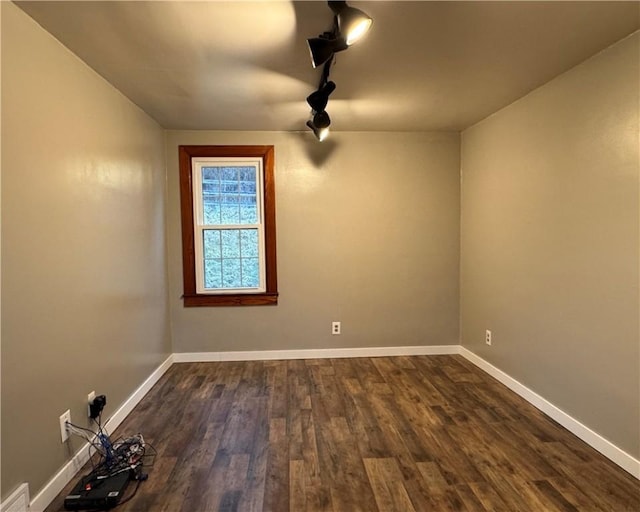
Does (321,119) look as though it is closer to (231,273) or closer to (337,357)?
(231,273)

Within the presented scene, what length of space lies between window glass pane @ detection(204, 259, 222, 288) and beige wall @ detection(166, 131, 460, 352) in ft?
0.82

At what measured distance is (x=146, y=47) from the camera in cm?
194

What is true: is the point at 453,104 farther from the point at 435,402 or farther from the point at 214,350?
the point at 214,350

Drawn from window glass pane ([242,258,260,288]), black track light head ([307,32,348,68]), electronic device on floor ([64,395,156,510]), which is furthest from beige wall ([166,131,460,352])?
black track light head ([307,32,348,68])

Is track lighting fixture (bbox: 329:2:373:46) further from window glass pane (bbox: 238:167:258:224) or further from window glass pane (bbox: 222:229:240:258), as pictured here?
window glass pane (bbox: 222:229:240:258)

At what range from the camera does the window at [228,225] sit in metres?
3.60

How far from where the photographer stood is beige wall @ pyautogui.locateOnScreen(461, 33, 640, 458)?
6.34 feet

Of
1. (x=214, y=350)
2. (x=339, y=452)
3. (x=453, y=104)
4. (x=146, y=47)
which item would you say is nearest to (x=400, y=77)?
(x=453, y=104)

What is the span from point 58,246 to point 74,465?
3.92 feet

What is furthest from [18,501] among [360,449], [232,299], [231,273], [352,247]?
[352,247]

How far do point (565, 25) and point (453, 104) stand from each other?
1149 millimetres

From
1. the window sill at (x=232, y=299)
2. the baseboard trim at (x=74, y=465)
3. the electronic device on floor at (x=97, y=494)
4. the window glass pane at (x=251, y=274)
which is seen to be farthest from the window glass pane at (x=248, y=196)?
the electronic device on floor at (x=97, y=494)

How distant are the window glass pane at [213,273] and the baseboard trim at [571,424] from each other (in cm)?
272

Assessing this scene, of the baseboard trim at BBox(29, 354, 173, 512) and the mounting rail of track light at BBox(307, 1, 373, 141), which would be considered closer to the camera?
the mounting rail of track light at BBox(307, 1, 373, 141)
